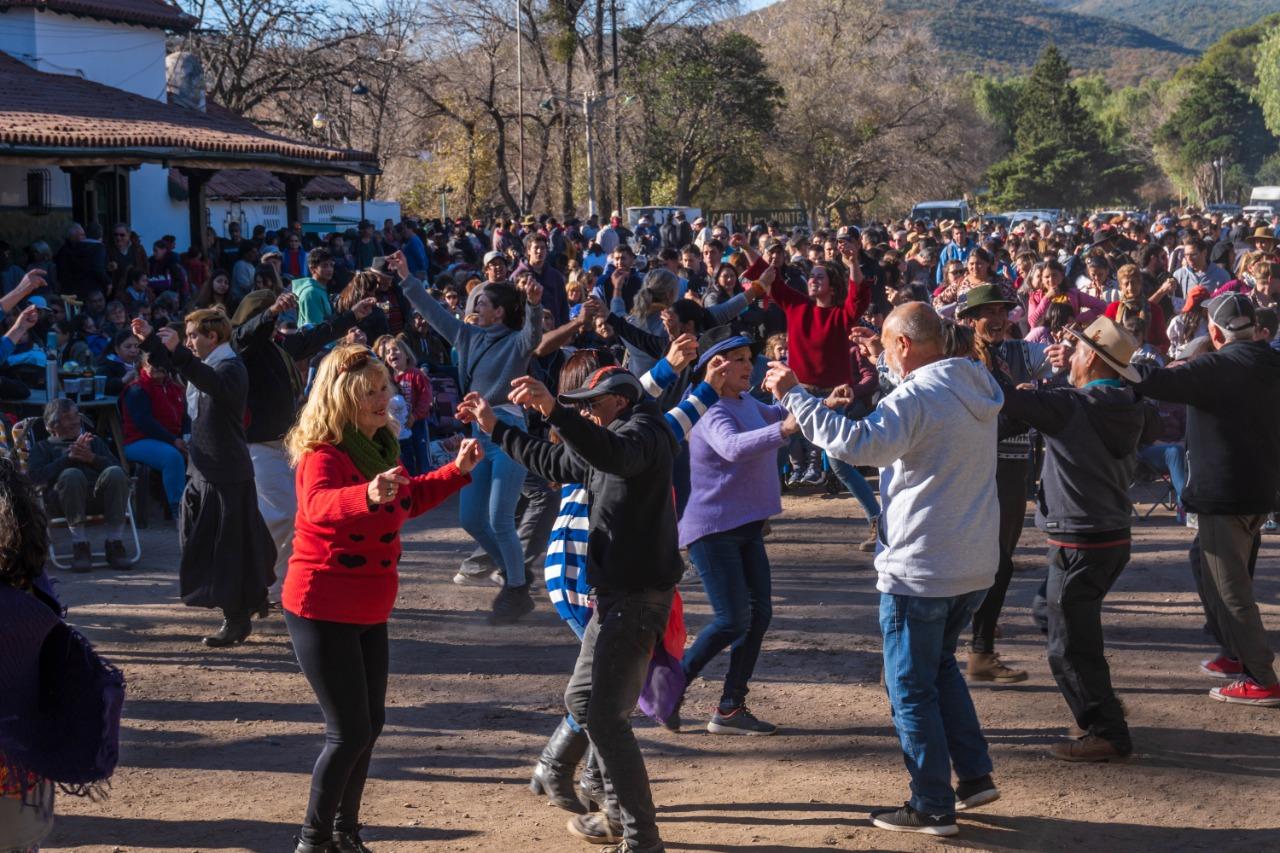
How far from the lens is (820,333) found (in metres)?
10.4

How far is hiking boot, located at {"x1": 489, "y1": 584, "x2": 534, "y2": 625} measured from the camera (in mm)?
8078

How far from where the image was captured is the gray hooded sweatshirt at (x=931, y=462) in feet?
15.8

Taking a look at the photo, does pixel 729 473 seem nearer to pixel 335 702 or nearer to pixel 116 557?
pixel 335 702

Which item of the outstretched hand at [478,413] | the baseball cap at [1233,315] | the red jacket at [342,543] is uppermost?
the baseball cap at [1233,315]

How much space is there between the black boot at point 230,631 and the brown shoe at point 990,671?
373 cm

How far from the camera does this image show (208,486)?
7.50 meters

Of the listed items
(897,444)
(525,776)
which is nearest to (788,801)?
(525,776)

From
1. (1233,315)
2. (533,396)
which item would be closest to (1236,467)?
(1233,315)

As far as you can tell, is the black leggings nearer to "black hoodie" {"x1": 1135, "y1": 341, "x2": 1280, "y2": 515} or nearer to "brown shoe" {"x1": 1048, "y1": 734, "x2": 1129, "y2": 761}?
"brown shoe" {"x1": 1048, "y1": 734, "x2": 1129, "y2": 761}

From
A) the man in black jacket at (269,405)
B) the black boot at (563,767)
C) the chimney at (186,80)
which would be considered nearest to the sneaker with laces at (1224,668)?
the black boot at (563,767)

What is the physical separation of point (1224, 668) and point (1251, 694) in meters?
0.46

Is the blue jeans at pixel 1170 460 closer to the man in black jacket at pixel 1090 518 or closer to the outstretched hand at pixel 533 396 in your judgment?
the man in black jacket at pixel 1090 518

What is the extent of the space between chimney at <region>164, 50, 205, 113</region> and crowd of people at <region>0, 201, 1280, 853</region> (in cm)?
2135

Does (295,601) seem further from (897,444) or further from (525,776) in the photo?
(897,444)
